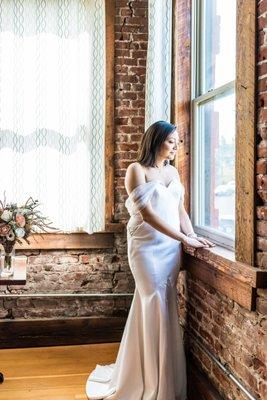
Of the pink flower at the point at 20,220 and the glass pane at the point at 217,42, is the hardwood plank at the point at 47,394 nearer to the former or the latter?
the pink flower at the point at 20,220

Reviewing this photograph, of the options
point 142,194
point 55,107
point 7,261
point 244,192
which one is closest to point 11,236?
point 7,261

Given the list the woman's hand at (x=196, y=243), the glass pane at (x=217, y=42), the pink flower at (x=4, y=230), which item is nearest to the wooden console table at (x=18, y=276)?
the pink flower at (x=4, y=230)

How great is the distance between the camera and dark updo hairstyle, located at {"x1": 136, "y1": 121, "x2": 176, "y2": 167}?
3174 mm

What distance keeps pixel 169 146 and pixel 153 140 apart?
0.11 metres

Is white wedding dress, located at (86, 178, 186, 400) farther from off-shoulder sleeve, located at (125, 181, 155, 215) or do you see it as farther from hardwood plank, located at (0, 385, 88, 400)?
hardwood plank, located at (0, 385, 88, 400)

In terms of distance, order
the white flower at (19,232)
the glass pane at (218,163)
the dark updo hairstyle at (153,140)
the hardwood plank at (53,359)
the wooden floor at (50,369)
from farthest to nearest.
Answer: the hardwood plank at (53,359) → the white flower at (19,232) → the wooden floor at (50,369) → the dark updo hairstyle at (153,140) → the glass pane at (218,163)

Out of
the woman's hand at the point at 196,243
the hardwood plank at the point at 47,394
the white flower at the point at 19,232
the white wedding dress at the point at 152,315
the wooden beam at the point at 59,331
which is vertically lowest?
the hardwood plank at the point at 47,394

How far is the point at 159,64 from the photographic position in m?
→ 3.71

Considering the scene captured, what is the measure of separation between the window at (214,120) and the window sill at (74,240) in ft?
3.12

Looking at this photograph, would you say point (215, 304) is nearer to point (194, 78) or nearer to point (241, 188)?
point (241, 188)

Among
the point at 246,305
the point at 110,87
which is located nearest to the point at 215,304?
the point at 246,305

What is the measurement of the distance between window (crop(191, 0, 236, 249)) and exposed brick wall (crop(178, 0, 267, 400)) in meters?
0.42

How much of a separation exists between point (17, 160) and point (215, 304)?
7.06ft

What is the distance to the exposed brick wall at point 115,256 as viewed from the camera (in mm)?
4281
